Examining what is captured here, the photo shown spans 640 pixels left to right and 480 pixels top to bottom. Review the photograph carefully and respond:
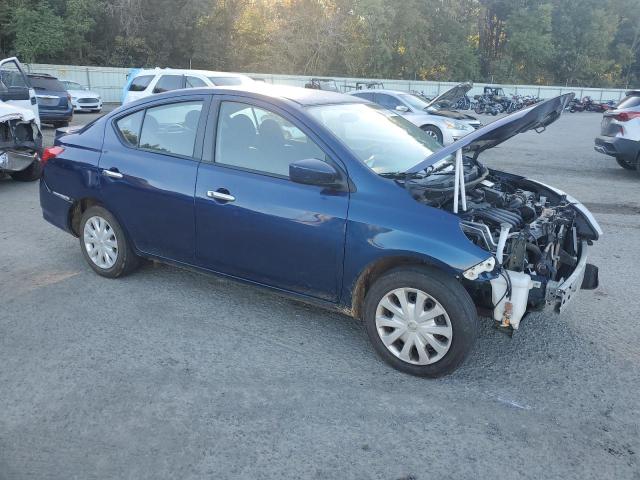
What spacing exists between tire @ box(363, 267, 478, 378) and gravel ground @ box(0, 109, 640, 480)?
0.13 m

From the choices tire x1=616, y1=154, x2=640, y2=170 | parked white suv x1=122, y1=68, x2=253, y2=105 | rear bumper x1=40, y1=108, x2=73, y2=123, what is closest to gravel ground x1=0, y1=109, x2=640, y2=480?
tire x1=616, y1=154, x2=640, y2=170

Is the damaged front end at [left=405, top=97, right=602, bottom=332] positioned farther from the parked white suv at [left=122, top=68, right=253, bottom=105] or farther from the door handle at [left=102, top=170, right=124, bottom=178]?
the parked white suv at [left=122, top=68, right=253, bottom=105]

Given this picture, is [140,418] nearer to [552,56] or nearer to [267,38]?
[267,38]

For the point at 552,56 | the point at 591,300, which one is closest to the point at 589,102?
the point at 552,56

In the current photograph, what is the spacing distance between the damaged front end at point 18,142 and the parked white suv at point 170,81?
14.5ft

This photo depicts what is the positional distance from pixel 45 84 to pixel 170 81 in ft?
19.6

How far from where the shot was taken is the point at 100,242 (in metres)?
4.84

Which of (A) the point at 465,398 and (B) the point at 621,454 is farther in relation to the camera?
(A) the point at 465,398

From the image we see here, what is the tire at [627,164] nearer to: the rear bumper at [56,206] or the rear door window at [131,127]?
the rear door window at [131,127]

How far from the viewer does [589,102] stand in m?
41.0

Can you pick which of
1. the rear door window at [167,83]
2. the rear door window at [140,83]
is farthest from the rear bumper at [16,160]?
the rear door window at [140,83]

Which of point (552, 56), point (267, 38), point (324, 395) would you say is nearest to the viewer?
point (324, 395)

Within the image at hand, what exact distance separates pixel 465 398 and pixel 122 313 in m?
2.55

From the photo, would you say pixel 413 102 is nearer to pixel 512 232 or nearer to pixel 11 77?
pixel 11 77
